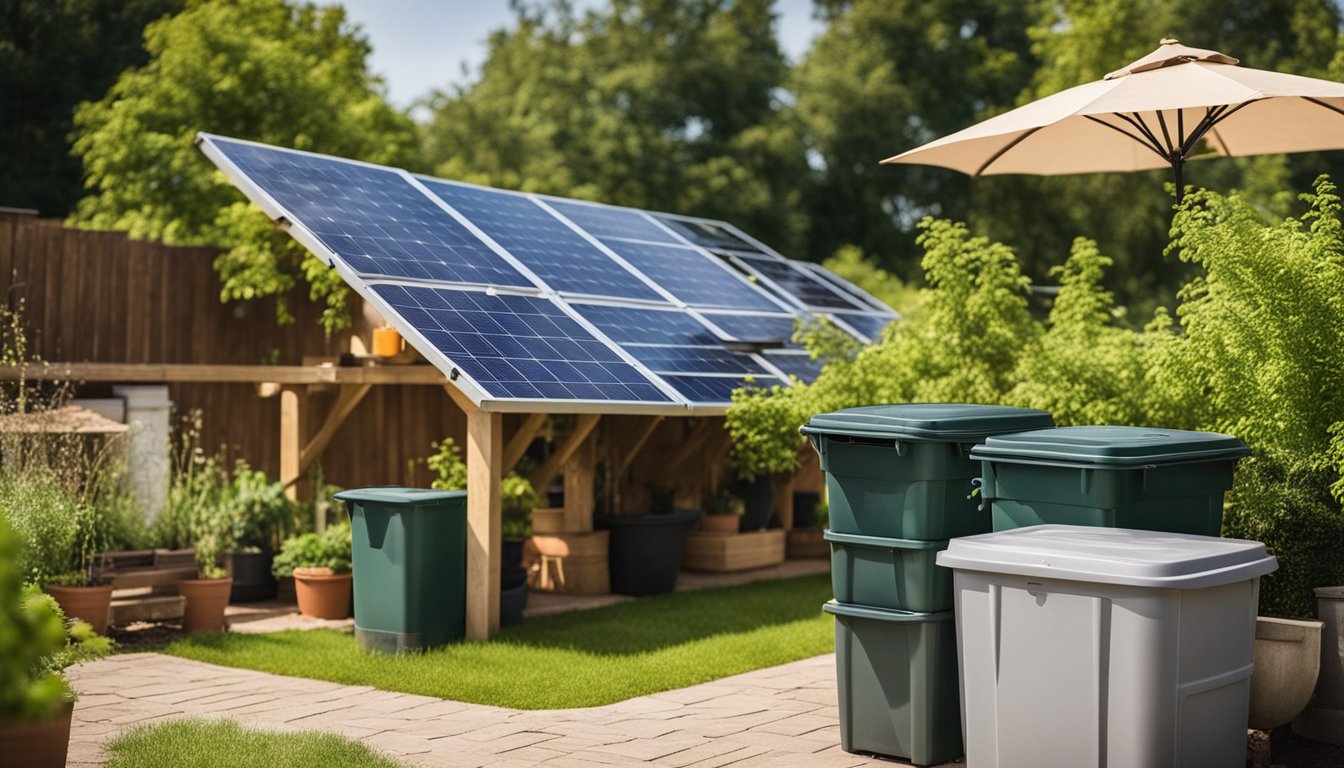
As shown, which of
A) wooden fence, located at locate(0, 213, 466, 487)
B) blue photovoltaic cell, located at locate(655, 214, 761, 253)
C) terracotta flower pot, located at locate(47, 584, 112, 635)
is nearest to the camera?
terracotta flower pot, located at locate(47, 584, 112, 635)

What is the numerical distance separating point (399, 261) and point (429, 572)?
2.59m

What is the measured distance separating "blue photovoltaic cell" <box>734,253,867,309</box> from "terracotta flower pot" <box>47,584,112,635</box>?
8.29 metres

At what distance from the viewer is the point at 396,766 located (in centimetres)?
608

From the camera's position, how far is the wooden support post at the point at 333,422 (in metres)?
11.7

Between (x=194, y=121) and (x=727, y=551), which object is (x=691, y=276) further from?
(x=194, y=121)

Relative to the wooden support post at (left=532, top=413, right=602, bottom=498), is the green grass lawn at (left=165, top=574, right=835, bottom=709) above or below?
below

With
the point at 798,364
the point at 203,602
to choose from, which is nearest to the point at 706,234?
the point at 798,364

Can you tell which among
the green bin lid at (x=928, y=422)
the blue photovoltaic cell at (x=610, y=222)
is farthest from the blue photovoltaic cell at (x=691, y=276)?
the green bin lid at (x=928, y=422)

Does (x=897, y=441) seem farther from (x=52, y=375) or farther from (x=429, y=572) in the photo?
(x=52, y=375)

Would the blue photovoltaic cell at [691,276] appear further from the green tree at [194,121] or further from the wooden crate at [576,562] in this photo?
the green tree at [194,121]

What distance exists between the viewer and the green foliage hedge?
700 cm

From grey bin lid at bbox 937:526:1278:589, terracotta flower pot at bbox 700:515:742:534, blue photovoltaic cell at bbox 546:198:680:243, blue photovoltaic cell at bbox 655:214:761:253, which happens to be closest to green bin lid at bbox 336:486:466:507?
grey bin lid at bbox 937:526:1278:589

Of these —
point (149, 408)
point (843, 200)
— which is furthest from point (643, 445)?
point (843, 200)

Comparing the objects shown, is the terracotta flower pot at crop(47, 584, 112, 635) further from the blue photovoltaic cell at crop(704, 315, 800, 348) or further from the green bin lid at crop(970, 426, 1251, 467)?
the green bin lid at crop(970, 426, 1251, 467)
